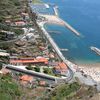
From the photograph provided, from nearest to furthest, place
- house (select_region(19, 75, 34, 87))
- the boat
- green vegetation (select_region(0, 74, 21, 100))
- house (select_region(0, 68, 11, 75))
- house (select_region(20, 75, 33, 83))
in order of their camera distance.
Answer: green vegetation (select_region(0, 74, 21, 100)) < house (select_region(19, 75, 34, 87)) < house (select_region(20, 75, 33, 83)) < house (select_region(0, 68, 11, 75)) < the boat

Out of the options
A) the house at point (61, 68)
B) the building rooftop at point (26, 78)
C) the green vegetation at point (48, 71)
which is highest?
the building rooftop at point (26, 78)

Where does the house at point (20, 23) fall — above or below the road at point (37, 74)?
below

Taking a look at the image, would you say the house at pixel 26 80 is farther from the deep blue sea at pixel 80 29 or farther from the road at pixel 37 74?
the deep blue sea at pixel 80 29

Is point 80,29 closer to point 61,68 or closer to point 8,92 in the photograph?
point 61,68

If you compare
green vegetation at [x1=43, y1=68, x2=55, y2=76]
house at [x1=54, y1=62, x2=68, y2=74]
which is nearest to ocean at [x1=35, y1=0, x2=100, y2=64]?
house at [x1=54, y1=62, x2=68, y2=74]

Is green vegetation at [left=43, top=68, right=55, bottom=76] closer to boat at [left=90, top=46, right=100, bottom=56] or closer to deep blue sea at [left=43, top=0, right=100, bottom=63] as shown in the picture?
deep blue sea at [left=43, top=0, right=100, bottom=63]

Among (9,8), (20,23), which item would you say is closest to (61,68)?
(20,23)

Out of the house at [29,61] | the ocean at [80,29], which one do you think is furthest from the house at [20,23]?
the house at [29,61]

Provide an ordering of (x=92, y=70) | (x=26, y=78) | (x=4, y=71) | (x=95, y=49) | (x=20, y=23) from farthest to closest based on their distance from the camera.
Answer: (x=20, y=23)
(x=95, y=49)
(x=92, y=70)
(x=4, y=71)
(x=26, y=78)

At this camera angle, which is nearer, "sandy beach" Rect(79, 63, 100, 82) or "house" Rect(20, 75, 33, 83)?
"house" Rect(20, 75, 33, 83)
